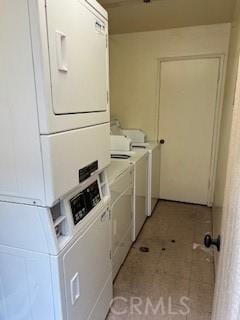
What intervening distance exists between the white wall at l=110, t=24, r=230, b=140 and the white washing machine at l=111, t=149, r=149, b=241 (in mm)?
911

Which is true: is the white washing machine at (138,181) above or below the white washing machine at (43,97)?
below

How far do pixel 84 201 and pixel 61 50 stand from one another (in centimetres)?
74

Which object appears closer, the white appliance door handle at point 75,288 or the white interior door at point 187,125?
the white appliance door handle at point 75,288

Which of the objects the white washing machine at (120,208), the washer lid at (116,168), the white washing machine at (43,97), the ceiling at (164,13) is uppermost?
the ceiling at (164,13)

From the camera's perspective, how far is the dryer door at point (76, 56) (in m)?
0.90

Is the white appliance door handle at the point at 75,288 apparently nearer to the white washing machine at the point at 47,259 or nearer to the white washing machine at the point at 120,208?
the white washing machine at the point at 47,259

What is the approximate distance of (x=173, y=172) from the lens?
3.59m

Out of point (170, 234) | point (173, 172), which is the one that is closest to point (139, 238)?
point (170, 234)

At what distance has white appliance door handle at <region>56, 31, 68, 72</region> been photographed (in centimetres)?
91

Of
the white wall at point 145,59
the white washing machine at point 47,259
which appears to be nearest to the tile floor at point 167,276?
the white washing machine at point 47,259

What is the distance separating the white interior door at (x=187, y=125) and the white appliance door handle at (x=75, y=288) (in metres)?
2.63

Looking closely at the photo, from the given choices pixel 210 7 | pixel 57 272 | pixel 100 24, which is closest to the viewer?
pixel 57 272

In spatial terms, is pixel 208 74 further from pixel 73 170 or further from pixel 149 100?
pixel 73 170

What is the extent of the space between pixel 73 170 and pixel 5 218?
1.18 ft
